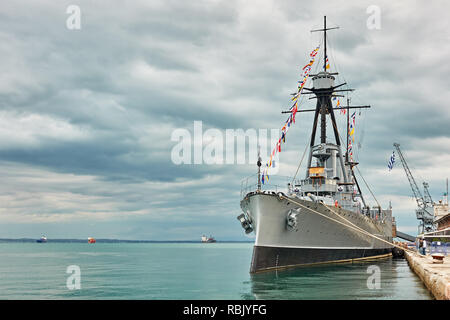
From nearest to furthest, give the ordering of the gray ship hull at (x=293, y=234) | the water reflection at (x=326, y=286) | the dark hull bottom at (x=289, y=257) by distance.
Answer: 1. the water reflection at (x=326, y=286)
2. the gray ship hull at (x=293, y=234)
3. the dark hull bottom at (x=289, y=257)

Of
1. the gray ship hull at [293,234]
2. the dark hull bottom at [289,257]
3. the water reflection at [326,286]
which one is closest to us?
the water reflection at [326,286]

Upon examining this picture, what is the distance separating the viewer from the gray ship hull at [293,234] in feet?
85.1

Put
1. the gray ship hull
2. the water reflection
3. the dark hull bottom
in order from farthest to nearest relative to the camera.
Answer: the dark hull bottom → the gray ship hull → the water reflection

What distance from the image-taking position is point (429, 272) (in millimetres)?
18250

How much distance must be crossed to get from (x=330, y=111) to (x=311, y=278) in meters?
19.0

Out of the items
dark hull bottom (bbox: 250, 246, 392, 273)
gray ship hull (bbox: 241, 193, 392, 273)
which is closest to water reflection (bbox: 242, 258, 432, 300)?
dark hull bottom (bbox: 250, 246, 392, 273)

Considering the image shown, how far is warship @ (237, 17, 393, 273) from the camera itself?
2612 centimetres

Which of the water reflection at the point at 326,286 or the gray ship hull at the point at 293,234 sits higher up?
the gray ship hull at the point at 293,234

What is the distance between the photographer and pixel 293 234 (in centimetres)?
2722

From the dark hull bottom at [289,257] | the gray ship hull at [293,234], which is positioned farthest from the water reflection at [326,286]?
the gray ship hull at [293,234]

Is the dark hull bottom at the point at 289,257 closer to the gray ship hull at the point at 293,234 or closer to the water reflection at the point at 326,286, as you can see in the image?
the gray ship hull at the point at 293,234

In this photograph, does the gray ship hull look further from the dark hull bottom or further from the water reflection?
the water reflection
